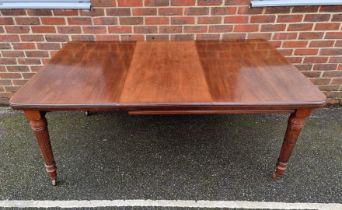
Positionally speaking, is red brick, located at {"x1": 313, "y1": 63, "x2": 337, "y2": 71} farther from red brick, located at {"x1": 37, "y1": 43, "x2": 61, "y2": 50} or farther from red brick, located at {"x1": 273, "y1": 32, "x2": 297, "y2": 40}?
red brick, located at {"x1": 37, "y1": 43, "x2": 61, "y2": 50}

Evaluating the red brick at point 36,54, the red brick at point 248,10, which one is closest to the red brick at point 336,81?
the red brick at point 248,10

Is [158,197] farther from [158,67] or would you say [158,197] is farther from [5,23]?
[5,23]

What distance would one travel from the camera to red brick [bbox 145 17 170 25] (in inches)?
78.8

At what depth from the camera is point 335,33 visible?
2.09m

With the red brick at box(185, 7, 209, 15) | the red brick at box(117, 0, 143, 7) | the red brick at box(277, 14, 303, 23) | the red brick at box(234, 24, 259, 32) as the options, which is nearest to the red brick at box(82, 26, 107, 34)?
the red brick at box(117, 0, 143, 7)

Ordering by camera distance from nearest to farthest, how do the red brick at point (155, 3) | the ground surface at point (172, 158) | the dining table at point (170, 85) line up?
the dining table at point (170, 85) < the ground surface at point (172, 158) < the red brick at point (155, 3)

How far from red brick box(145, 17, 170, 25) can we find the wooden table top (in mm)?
233

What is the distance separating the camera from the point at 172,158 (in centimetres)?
190

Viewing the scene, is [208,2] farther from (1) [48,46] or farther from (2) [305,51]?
(1) [48,46]

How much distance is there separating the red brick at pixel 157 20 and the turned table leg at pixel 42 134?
1.06 metres

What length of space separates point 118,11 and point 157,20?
11.9 inches

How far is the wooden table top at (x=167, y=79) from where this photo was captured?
129 cm

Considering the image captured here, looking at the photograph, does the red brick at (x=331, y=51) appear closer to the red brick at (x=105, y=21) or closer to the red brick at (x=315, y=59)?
the red brick at (x=315, y=59)

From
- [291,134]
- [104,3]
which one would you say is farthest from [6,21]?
[291,134]
